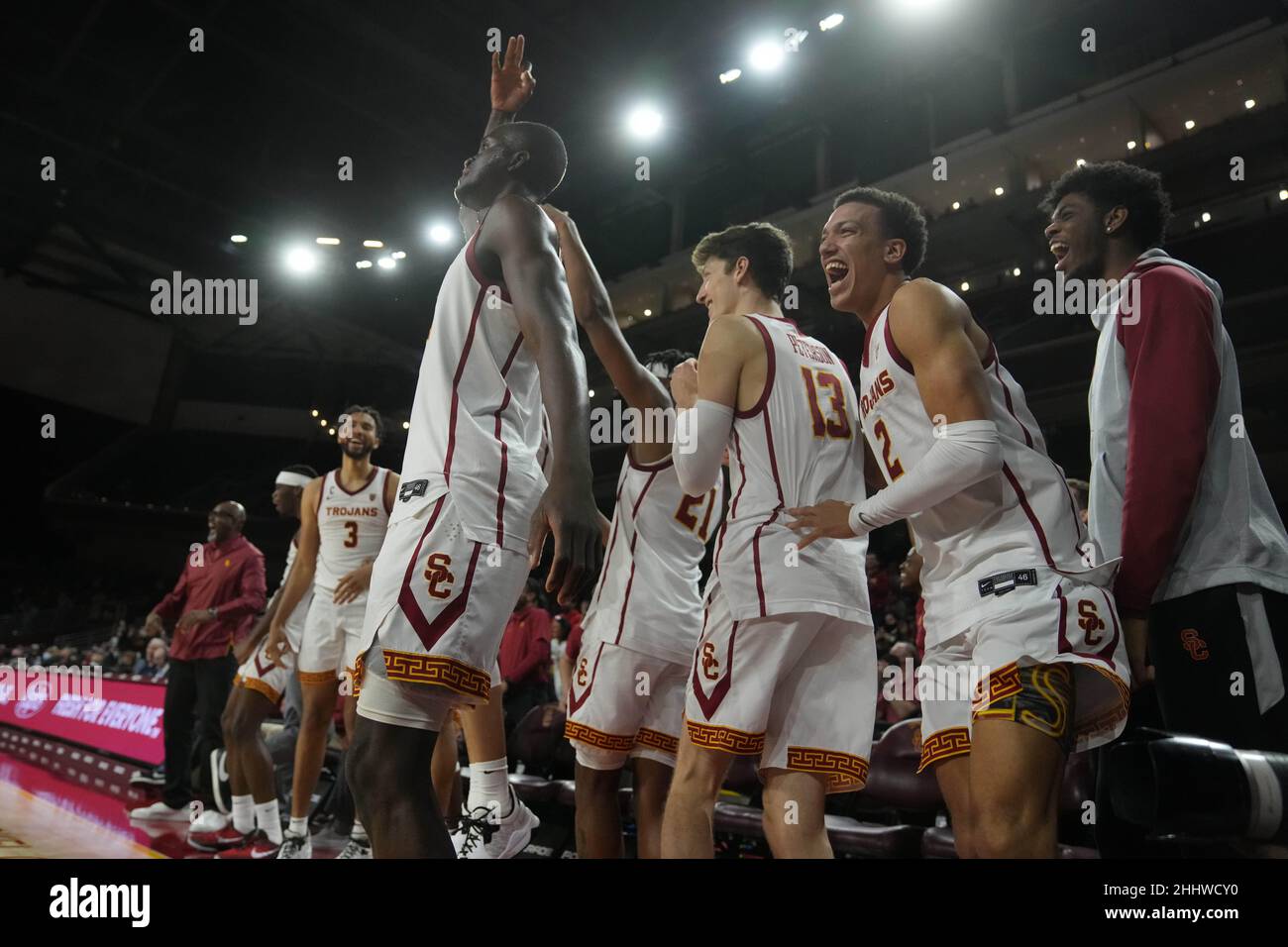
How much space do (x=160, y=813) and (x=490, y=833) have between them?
3458mm

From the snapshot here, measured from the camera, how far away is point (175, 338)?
19.5 meters

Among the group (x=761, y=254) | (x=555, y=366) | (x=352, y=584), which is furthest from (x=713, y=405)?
(x=352, y=584)

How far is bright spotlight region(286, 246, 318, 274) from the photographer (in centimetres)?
1187

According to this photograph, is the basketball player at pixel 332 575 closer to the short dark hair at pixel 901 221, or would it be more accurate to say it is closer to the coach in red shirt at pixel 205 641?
the coach in red shirt at pixel 205 641

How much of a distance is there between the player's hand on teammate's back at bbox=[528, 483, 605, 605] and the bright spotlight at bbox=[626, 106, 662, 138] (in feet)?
25.4

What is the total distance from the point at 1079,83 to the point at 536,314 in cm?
1419

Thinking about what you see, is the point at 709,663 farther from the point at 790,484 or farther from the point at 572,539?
the point at 572,539

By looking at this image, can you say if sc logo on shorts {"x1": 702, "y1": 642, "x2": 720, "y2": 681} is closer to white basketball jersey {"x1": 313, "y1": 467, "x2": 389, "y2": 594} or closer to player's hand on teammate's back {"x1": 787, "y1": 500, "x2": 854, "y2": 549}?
player's hand on teammate's back {"x1": 787, "y1": 500, "x2": 854, "y2": 549}

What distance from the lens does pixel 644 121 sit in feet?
28.3

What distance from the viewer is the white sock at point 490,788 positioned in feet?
9.09

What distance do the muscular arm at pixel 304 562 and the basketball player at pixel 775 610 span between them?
2.70 m

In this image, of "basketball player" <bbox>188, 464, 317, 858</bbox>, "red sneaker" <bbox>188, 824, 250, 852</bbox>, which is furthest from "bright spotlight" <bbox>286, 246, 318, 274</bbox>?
"red sneaker" <bbox>188, 824, 250, 852</bbox>

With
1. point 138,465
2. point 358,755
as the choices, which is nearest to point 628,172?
point 358,755

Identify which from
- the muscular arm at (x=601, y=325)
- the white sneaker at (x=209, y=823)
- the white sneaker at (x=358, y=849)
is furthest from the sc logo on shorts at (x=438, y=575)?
the white sneaker at (x=209, y=823)
